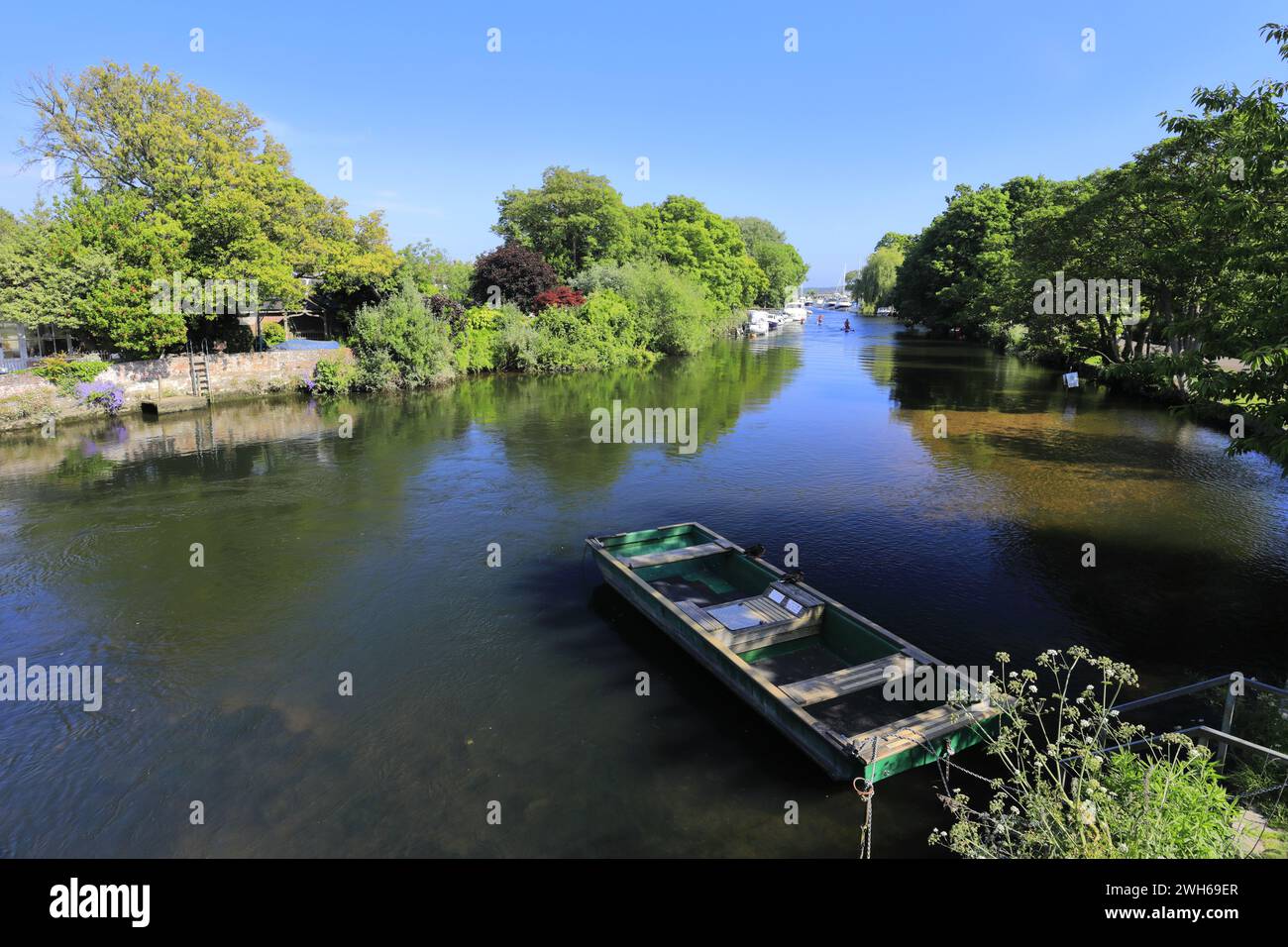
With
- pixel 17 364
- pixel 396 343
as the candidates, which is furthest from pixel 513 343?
pixel 17 364

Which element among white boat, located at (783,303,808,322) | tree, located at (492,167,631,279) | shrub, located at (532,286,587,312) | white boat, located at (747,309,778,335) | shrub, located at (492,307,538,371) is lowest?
shrub, located at (492,307,538,371)

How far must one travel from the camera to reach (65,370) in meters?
31.4

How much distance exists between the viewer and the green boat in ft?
28.2

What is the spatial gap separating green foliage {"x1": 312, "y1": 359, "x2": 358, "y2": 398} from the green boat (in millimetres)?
30791

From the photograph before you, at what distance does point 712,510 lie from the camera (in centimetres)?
1983

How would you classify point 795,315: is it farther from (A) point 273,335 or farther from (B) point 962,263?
(A) point 273,335

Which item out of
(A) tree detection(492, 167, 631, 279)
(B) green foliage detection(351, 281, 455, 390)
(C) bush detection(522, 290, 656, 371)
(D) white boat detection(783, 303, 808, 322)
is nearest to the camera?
(B) green foliage detection(351, 281, 455, 390)

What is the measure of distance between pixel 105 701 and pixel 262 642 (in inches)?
94.6

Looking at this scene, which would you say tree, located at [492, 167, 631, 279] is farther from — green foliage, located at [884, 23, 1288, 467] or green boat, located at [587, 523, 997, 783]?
green boat, located at [587, 523, 997, 783]

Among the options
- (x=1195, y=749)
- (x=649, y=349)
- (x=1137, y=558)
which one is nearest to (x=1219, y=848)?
(x=1195, y=749)

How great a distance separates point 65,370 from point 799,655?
1374 inches

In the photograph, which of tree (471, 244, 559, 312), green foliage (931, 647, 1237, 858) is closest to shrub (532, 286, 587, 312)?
tree (471, 244, 559, 312)

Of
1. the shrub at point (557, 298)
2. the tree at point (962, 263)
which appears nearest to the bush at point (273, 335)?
the shrub at point (557, 298)

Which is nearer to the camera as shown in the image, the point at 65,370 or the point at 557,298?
the point at 65,370
